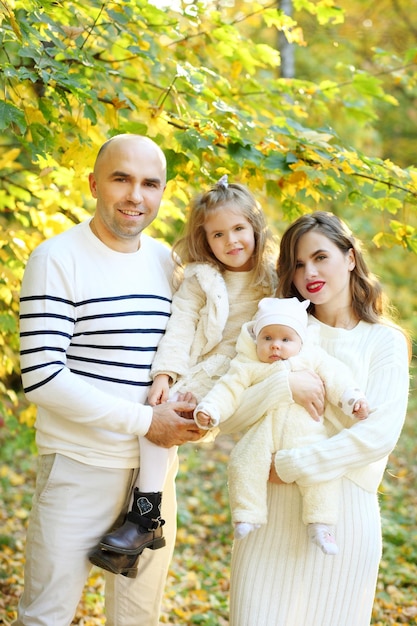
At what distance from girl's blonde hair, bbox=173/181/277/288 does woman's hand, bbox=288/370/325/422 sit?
52 cm

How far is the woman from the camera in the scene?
2.58 m

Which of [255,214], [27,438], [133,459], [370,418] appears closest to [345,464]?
[370,418]

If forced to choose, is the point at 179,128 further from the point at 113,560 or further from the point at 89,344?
the point at 113,560

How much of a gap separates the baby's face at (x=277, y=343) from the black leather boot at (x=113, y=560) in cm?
91

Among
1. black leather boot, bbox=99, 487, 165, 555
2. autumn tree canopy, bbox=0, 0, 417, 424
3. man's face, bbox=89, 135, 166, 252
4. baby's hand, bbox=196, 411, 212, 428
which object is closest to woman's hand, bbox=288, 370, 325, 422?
baby's hand, bbox=196, 411, 212, 428

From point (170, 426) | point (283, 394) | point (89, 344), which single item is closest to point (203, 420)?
point (170, 426)

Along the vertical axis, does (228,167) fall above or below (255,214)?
above

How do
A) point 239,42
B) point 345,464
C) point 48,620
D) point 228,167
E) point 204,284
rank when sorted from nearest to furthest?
1. point 345,464
2. point 48,620
3. point 204,284
4. point 228,167
5. point 239,42

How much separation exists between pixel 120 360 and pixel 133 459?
392mm

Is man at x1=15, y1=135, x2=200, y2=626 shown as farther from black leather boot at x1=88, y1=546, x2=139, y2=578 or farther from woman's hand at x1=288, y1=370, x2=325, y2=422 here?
woman's hand at x1=288, y1=370, x2=325, y2=422

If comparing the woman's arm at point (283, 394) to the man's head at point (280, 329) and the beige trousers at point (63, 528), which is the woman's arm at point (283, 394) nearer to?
the man's head at point (280, 329)

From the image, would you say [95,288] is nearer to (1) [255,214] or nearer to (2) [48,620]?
(1) [255,214]

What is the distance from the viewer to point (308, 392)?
262cm

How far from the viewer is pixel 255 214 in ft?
9.91
